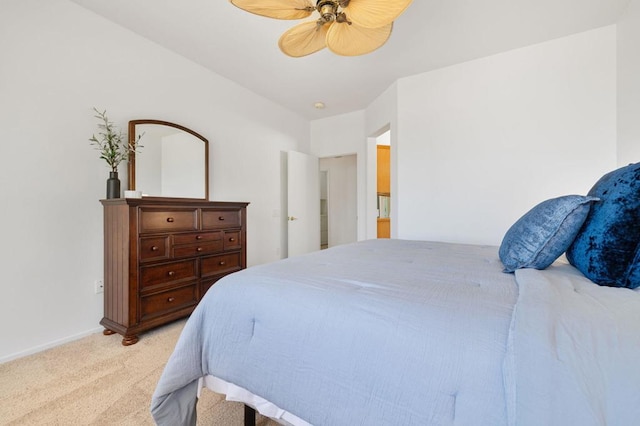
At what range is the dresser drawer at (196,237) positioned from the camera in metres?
2.32

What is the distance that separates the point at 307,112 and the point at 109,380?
415 centimetres

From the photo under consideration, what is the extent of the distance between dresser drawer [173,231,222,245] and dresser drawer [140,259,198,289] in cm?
18

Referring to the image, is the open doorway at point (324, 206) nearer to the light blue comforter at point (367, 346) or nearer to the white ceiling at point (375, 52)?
the white ceiling at point (375, 52)

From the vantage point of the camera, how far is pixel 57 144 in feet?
6.68

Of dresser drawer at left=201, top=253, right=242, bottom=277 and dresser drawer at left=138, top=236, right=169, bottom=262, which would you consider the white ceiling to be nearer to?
dresser drawer at left=138, top=236, right=169, bottom=262

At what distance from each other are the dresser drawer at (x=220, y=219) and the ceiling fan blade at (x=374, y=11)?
198cm

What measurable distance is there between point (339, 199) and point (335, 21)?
5.11 meters

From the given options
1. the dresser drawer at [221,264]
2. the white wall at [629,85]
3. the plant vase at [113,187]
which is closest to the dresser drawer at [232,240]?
the dresser drawer at [221,264]

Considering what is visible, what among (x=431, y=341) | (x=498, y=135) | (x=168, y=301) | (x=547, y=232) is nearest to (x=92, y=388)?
(x=168, y=301)

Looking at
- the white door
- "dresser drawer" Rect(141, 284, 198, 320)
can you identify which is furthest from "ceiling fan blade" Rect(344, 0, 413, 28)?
the white door

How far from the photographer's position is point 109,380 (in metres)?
1.57

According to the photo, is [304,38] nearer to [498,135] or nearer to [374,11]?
[374,11]

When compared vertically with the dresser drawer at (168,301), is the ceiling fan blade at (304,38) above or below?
above

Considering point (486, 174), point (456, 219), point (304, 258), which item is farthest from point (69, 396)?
point (486, 174)
